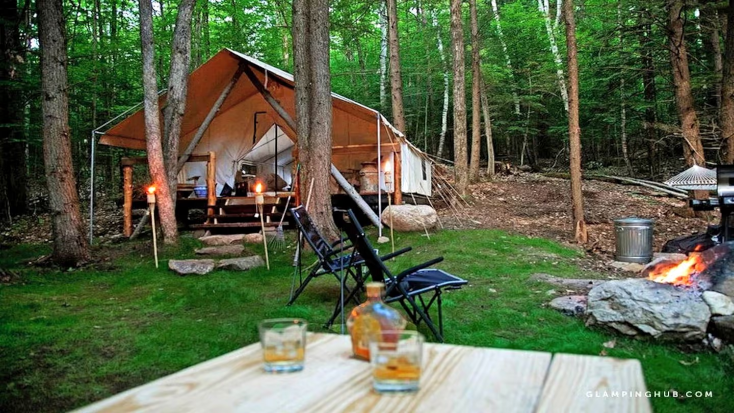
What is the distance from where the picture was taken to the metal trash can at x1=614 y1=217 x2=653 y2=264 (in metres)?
6.44

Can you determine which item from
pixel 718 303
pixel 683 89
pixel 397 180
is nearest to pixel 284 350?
pixel 718 303

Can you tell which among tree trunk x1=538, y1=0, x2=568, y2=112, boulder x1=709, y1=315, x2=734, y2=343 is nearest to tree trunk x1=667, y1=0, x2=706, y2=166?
tree trunk x1=538, y1=0, x2=568, y2=112

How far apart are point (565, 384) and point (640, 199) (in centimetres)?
1209

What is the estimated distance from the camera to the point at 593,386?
0.94 metres

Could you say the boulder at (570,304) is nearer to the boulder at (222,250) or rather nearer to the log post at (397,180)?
the boulder at (222,250)

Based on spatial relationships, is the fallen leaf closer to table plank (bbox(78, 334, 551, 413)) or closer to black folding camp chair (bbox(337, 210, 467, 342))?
black folding camp chair (bbox(337, 210, 467, 342))

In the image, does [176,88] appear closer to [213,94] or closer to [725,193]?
[213,94]

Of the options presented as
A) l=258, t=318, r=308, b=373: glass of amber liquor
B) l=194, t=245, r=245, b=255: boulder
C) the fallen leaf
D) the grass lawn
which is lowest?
the fallen leaf

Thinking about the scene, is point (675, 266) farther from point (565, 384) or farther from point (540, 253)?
point (565, 384)

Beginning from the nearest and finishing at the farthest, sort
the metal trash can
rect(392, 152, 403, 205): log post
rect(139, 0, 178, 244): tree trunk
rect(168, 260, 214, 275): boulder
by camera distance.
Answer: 1. rect(168, 260, 214, 275): boulder
2. the metal trash can
3. rect(139, 0, 178, 244): tree trunk
4. rect(392, 152, 403, 205): log post

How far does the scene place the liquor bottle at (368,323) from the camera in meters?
1.15

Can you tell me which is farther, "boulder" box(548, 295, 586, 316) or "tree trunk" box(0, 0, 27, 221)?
"tree trunk" box(0, 0, 27, 221)

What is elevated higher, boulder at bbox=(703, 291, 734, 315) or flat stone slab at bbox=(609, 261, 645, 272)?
boulder at bbox=(703, 291, 734, 315)

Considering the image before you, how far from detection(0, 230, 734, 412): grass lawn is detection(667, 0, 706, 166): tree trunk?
4546 millimetres
